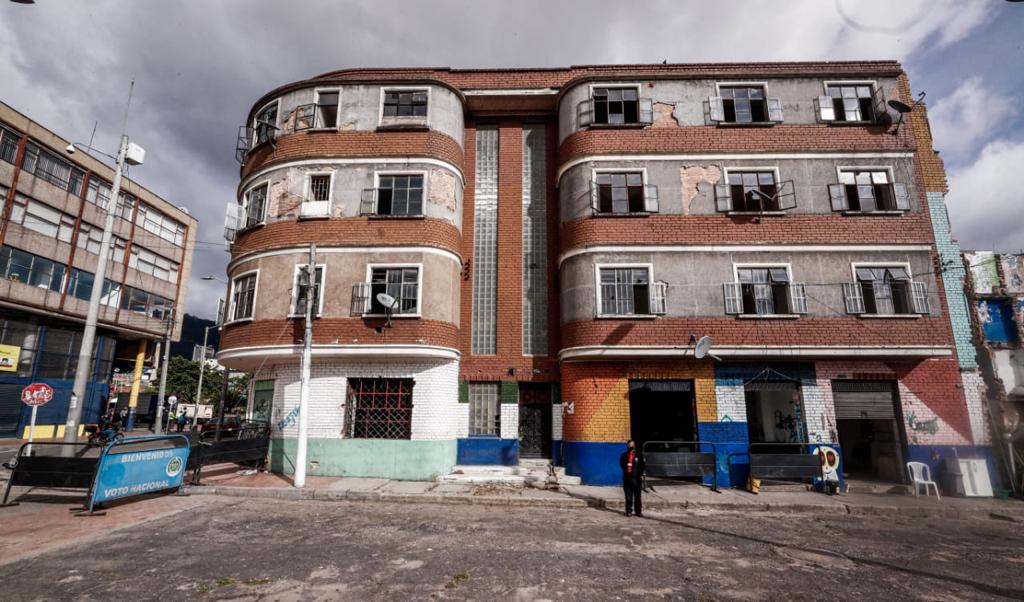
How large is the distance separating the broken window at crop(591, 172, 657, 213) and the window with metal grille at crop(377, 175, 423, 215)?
6.15m

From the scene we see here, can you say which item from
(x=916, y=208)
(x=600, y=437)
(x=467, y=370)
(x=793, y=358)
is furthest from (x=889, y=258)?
(x=467, y=370)

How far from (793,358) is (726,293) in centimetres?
289

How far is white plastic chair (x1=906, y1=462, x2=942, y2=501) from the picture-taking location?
41.8 feet

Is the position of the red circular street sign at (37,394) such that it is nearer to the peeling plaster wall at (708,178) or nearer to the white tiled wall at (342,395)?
the white tiled wall at (342,395)

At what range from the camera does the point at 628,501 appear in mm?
10352

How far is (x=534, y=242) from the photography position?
16.9 metres

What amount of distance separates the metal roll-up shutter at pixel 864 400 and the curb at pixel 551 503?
3.18 metres

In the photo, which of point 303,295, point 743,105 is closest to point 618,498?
point 303,295

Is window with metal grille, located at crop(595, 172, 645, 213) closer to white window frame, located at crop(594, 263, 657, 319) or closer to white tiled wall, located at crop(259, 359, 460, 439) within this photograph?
white window frame, located at crop(594, 263, 657, 319)

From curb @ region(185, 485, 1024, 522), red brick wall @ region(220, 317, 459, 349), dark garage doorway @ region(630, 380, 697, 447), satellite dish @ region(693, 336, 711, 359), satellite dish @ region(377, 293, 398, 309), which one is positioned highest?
satellite dish @ region(377, 293, 398, 309)

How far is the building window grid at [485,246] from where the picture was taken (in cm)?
1617

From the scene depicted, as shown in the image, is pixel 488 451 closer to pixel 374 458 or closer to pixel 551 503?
pixel 374 458

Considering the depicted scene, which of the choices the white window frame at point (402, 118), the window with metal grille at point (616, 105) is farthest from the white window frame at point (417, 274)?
the window with metal grille at point (616, 105)

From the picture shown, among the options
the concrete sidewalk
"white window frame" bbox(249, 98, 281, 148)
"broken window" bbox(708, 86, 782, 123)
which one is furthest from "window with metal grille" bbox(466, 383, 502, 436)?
"broken window" bbox(708, 86, 782, 123)
